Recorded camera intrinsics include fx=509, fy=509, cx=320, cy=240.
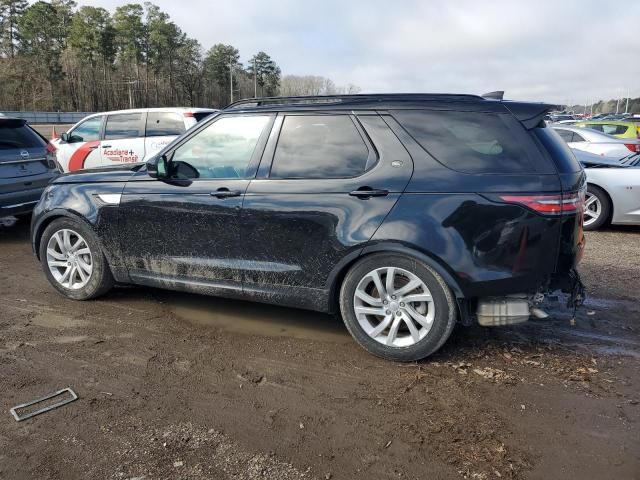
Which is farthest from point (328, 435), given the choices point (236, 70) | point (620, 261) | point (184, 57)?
point (236, 70)

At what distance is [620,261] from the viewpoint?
20.2 ft

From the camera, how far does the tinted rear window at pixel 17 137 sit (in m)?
7.05

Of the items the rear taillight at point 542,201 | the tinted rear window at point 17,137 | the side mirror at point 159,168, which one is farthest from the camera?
the tinted rear window at point 17,137

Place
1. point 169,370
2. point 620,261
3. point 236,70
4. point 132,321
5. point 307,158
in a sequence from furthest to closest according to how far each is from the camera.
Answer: point 236,70 < point 620,261 < point 132,321 < point 307,158 < point 169,370

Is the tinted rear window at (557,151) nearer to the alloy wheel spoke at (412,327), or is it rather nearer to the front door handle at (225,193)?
the alloy wheel spoke at (412,327)

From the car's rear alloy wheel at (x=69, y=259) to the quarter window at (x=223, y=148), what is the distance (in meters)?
1.29

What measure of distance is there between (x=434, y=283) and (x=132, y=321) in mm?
2534

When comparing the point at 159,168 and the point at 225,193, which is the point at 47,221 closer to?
the point at 159,168

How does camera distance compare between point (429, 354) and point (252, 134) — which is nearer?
point (429, 354)

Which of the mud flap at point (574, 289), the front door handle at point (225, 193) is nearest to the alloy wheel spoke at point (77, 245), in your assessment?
the front door handle at point (225, 193)

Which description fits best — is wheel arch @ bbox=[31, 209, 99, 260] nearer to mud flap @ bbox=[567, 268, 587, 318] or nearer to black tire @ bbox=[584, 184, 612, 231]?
mud flap @ bbox=[567, 268, 587, 318]

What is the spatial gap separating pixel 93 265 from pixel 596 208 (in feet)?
23.4

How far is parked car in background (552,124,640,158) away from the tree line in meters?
43.3

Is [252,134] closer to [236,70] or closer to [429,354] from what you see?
[429,354]
